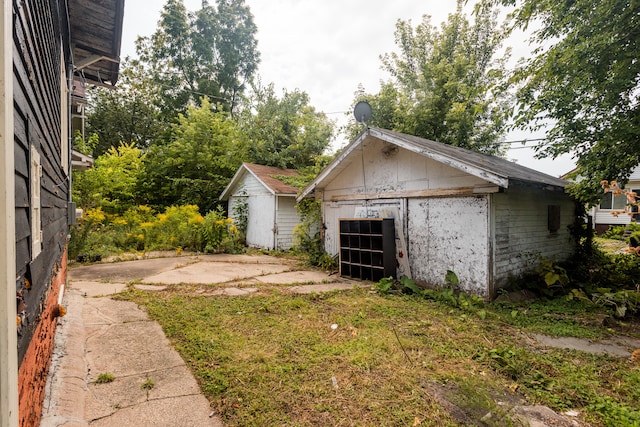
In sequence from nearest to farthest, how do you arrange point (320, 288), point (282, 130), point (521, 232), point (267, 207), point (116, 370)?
point (116, 370)
point (521, 232)
point (320, 288)
point (267, 207)
point (282, 130)

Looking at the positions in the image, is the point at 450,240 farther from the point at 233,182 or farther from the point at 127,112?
the point at 127,112

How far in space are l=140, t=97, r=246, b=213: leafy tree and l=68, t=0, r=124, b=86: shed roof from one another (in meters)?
8.61

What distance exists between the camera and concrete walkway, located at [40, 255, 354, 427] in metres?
2.25

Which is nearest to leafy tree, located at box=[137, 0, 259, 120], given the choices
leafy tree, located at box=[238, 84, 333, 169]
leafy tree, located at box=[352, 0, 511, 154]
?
leafy tree, located at box=[238, 84, 333, 169]

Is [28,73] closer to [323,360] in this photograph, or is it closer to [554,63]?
[323,360]

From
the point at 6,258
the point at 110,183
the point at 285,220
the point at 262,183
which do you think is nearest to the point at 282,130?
the point at 262,183

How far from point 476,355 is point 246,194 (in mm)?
11045

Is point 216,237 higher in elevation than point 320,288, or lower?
higher

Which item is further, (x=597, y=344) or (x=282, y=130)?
(x=282, y=130)

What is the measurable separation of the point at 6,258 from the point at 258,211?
11672 mm

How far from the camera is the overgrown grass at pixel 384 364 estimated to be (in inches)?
95.4

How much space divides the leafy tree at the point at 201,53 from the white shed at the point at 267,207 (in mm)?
12820

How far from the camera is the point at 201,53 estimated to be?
948 inches

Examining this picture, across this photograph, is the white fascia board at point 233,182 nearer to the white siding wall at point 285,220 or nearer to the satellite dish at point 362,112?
the white siding wall at point 285,220
